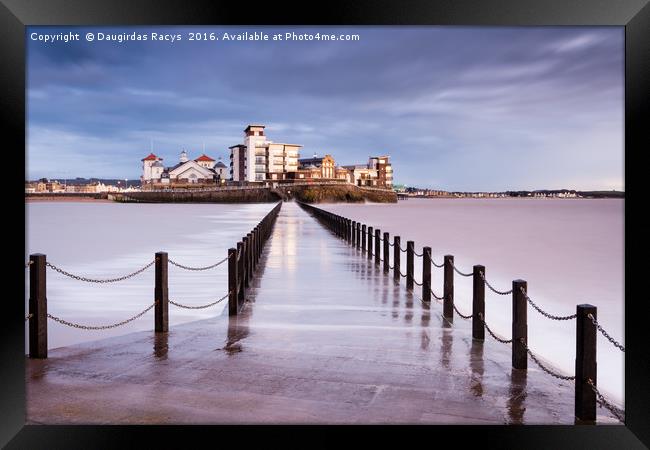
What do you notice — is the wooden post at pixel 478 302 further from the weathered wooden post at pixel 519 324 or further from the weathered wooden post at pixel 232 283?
the weathered wooden post at pixel 232 283

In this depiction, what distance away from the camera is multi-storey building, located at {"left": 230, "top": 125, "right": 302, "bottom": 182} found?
364 ft

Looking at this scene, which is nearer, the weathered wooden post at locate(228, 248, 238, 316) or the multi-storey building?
the weathered wooden post at locate(228, 248, 238, 316)

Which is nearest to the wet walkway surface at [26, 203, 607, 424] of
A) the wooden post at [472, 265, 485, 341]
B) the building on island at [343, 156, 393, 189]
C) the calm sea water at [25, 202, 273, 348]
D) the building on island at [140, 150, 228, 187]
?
the wooden post at [472, 265, 485, 341]

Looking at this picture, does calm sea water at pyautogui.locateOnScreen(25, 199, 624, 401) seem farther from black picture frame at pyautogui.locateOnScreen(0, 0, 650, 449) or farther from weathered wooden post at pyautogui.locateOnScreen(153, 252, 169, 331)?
black picture frame at pyautogui.locateOnScreen(0, 0, 650, 449)

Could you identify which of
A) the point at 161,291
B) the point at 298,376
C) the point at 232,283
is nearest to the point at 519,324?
the point at 298,376

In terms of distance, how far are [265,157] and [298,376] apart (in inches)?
4212

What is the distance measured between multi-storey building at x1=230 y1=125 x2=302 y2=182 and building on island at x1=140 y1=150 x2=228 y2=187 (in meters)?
10.7

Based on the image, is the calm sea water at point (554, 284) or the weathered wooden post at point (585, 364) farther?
the calm sea water at point (554, 284)

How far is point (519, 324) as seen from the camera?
670 cm

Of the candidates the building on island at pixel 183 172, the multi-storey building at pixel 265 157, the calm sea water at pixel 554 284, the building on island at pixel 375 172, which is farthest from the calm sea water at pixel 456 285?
the building on island at pixel 375 172

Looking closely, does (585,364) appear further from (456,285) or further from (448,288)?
(456,285)

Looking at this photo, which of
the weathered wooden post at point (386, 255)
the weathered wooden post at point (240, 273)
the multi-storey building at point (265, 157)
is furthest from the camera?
the multi-storey building at point (265, 157)

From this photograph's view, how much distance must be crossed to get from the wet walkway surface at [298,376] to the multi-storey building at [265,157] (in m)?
103

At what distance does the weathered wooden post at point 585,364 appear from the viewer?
203 inches
